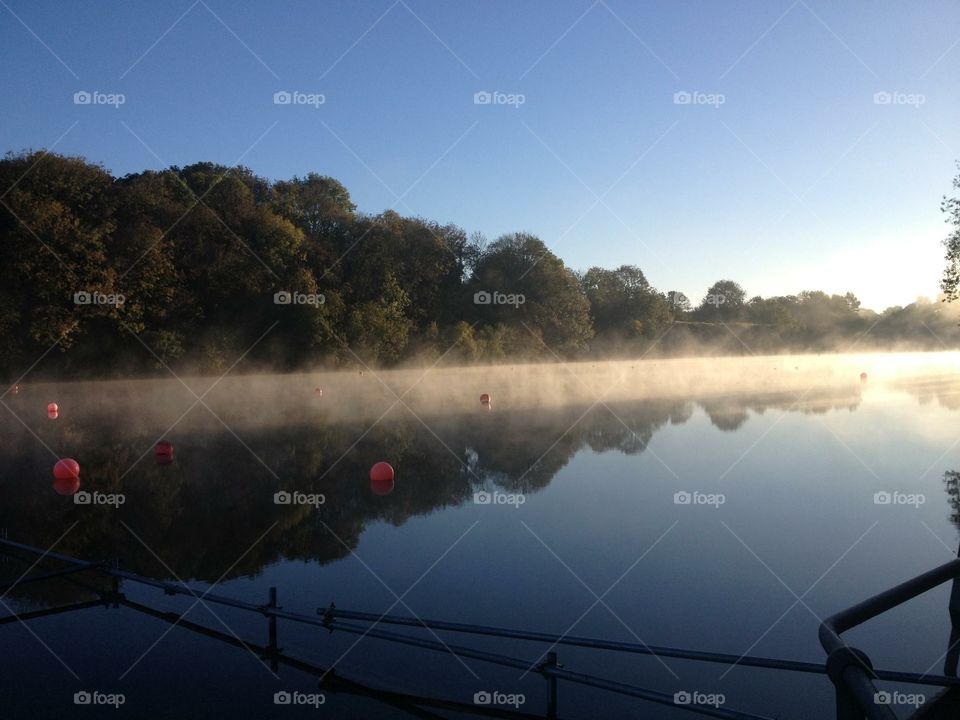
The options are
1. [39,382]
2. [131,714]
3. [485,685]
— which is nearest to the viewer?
[131,714]

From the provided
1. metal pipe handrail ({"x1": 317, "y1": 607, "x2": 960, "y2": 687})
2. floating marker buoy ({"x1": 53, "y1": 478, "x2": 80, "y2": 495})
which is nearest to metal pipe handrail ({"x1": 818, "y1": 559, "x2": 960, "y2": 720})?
metal pipe handrail ({"x1": 317, "y1": 607, "x2": 960, "y2": 687})

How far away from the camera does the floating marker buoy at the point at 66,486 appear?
43.2 ft

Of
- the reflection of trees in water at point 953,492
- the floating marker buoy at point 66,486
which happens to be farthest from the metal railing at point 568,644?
the reflection of trees in water at point 953,492

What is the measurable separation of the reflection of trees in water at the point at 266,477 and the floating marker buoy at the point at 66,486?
242 mm

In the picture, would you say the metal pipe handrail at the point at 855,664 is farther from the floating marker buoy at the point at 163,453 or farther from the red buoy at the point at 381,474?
the floating marker buoy at the point at 163,453

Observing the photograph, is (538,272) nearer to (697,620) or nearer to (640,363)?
(640,363)

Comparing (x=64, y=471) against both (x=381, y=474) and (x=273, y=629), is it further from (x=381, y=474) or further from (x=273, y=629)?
(x=273, y=629)

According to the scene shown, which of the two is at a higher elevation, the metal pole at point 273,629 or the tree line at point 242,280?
the tree line at point 242,280

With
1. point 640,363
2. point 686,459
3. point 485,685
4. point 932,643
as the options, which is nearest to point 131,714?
point 485,685

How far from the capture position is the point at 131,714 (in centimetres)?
534

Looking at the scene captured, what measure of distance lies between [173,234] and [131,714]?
35673 millimetres

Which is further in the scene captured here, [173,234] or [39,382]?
[173,234]

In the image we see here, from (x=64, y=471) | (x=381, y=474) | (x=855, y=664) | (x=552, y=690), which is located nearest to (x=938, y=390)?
(x=381, y=474)

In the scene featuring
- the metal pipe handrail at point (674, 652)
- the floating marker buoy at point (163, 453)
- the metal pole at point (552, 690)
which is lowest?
the metal pole at point (552, 690)
